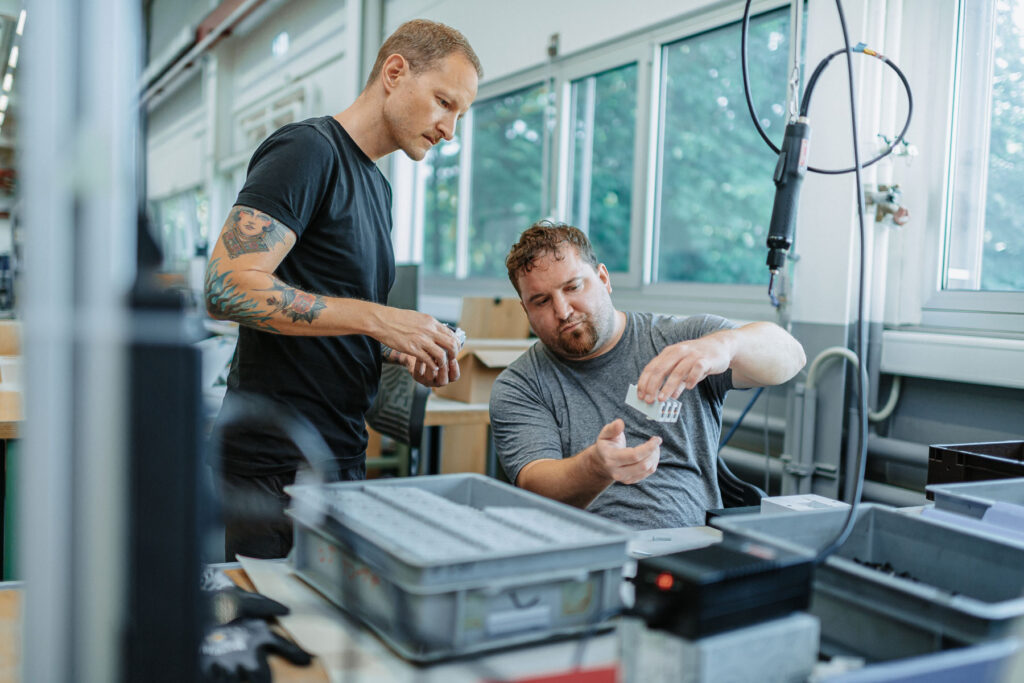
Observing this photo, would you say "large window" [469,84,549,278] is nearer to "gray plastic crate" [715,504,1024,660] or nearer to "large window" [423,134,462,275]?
"large window" [423,134,462,275]

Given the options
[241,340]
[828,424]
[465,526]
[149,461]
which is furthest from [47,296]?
[828,424]

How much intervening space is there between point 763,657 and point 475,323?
8.86 ft

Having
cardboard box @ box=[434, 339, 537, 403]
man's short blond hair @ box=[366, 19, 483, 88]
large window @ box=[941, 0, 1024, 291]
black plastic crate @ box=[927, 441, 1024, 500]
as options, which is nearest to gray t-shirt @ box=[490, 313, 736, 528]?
black plastic crate @ box=[927, 441, 1024, 500]

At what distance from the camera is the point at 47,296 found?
42cm

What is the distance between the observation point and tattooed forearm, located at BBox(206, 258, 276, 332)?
49.3 inches

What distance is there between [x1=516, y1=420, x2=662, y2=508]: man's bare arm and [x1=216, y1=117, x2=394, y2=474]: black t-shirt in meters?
0.35

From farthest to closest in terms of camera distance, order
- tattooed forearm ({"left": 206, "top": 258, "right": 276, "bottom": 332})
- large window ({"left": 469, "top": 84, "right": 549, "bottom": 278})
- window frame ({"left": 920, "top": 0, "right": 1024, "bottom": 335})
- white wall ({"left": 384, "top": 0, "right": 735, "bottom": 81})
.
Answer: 1. large window ({"left": 469, "top": 84, "right": 549, "bottom": 278})
2. white wall ({"left": 384, "top": 0, "right": 735, "bottom": 81})
3. window frame ({"left": 920, "top": 0, "right": 1024, "bottom": 335})
4. tattooed forearm ({"left": 206, "top": 258, "right": 276, "bottom": 332})

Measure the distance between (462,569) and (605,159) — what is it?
3029 millimetres

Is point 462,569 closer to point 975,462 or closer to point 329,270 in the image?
point 329,270

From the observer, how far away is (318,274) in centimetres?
143

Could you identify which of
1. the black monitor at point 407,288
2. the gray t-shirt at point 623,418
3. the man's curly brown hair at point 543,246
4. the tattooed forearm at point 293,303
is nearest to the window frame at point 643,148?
the black monitor at point 407,288

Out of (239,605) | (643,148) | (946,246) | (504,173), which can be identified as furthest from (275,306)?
(504,173)

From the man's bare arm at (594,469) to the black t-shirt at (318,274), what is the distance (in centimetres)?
35

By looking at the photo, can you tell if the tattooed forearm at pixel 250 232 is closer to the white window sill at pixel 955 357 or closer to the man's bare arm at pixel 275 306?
the man's bare arm at pixel 275 306
